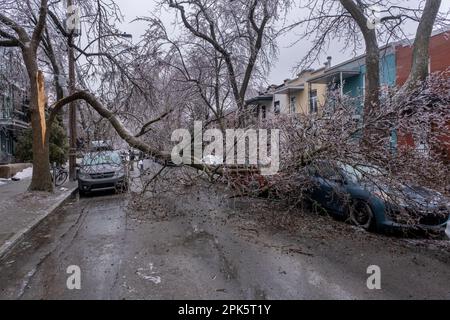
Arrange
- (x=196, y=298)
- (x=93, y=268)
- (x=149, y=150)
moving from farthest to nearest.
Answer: (x=149, y=150), (x=93, y=268), (x=196, y=298)

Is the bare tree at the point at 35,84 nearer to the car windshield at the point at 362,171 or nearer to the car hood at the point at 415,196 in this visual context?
the car windshield at the point at 362,171

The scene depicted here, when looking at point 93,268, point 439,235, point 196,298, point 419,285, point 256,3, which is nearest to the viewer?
point 196,298

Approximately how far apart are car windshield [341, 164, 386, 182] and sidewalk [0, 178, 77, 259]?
252 inches

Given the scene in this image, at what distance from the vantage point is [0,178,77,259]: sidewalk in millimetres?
7465

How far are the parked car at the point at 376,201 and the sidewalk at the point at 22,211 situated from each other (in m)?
5.99

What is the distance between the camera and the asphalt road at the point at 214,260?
4.75 m

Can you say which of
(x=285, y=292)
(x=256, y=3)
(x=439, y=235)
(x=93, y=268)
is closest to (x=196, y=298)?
(x=285, y=292)

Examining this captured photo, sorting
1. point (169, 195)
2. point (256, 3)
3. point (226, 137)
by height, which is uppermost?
point (256, 3)

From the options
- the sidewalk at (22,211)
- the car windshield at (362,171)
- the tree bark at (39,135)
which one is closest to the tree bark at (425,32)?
the car windshield at (362,171)

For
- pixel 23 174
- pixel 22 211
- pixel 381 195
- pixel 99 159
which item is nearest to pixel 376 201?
pixel 381 195

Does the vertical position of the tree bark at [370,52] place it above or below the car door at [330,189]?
above

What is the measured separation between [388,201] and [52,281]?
5.75 metres

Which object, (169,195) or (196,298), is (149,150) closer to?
(169,195)

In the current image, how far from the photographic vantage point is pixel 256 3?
16000 millimetres
